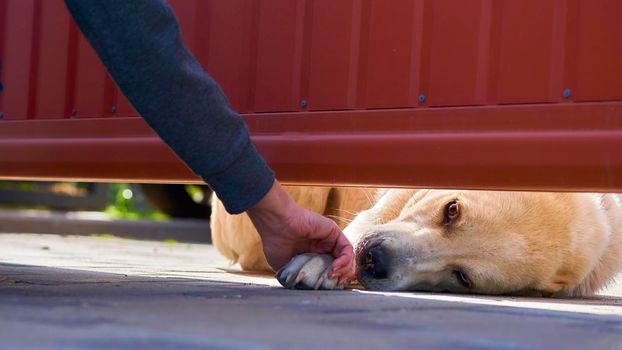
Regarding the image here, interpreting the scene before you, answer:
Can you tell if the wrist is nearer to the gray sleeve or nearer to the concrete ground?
the gray sleeve

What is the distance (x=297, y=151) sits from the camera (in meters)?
3.23

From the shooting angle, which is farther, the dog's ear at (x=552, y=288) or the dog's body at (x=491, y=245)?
the dog's ear at (x=552, y=288)

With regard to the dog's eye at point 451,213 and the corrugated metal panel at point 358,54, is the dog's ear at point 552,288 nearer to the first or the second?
the dog's eye at point 451,213

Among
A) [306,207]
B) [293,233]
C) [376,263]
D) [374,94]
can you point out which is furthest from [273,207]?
[306,207]

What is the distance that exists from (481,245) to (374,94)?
38.9 inches

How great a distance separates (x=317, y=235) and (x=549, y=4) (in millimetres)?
995

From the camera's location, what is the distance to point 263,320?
6.24 feet

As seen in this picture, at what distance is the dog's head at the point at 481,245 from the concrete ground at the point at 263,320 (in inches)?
37.0

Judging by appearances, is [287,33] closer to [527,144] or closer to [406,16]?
[406,16]

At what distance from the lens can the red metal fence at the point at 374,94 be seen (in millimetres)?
2840

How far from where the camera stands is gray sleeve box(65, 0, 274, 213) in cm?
202

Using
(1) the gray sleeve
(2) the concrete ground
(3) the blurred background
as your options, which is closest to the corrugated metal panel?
(2) the concrete ground

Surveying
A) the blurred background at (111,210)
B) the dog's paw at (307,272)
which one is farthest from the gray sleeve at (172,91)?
the blurred background at (111,210)

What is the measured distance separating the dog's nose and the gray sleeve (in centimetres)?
130
